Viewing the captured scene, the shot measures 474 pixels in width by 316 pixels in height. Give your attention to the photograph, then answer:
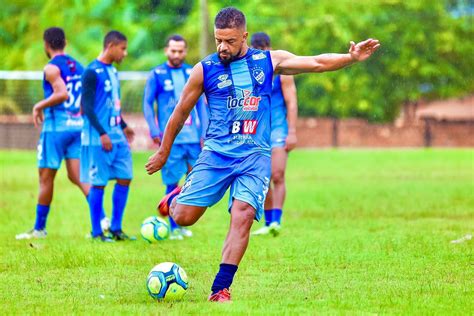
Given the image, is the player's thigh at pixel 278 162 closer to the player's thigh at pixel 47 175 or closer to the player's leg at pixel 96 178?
the player's leg at pixel 96 178

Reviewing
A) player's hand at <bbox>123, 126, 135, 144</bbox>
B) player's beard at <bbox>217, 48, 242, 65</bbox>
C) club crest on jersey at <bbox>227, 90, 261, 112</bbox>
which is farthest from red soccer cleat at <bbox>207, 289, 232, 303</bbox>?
player's hand at <bbox>123, 126, 135, 144</bbox>

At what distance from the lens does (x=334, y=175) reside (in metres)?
24.8

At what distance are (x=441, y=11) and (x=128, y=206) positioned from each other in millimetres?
34983

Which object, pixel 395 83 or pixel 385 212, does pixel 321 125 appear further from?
pixel 385 212

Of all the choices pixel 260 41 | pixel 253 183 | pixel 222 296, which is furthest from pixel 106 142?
pixel 222 296

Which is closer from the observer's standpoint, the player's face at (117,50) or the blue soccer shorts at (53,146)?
the player's face at (117,50)

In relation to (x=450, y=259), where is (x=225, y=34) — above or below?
above

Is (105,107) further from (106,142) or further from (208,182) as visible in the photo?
(208,182)

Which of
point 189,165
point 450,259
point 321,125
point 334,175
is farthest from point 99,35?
point 450,259

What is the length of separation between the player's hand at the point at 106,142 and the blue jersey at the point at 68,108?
1.16 meters

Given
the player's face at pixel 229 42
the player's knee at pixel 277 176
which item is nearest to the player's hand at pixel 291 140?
the player's knee at pixel 277 176

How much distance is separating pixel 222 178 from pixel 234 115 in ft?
1.63

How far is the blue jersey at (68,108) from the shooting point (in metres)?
12.6

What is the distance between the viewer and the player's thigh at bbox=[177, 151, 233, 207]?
8.04 m
